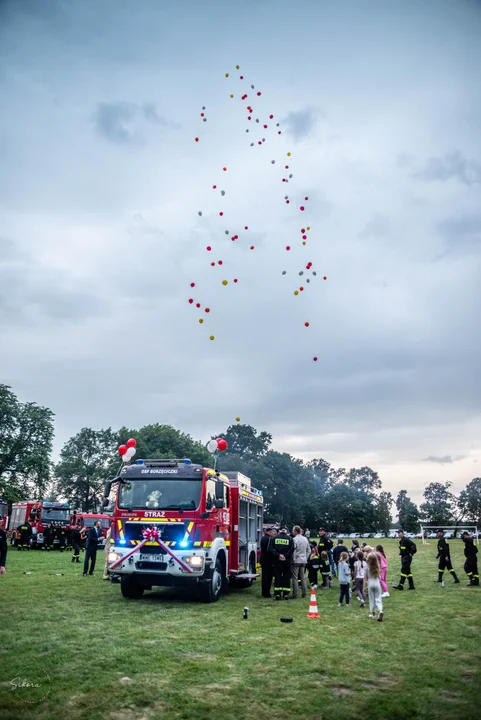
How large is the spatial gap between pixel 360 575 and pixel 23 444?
1951 inches

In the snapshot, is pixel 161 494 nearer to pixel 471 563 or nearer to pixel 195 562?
pixel 195 562

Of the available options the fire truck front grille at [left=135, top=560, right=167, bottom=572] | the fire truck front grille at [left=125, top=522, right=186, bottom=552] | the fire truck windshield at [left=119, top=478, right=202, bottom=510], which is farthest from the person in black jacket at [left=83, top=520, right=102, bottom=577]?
the fire truck front grille at [left=135, top=560, right=167, bottom=572]

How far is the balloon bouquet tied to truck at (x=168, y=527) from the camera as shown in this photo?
12.5 m

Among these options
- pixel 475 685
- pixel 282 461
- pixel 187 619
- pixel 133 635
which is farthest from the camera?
pixel 282 461

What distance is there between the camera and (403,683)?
690cm

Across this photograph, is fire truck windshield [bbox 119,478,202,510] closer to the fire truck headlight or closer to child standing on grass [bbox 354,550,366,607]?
the fire truck headlight

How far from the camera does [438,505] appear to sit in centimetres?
13688

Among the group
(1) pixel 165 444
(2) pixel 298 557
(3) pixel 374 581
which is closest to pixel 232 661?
(3) pixel 374 581

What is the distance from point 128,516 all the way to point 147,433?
60543 mm

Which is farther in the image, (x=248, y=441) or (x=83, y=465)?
(x=248, y=441)

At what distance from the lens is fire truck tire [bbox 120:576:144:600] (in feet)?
44.3

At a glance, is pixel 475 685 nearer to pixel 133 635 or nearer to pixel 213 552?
pixel 133 635

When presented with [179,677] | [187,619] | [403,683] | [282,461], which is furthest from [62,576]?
[282,461]

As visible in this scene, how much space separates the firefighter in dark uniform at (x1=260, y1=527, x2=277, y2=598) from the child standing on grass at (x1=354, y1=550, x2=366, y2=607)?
2241 mm
